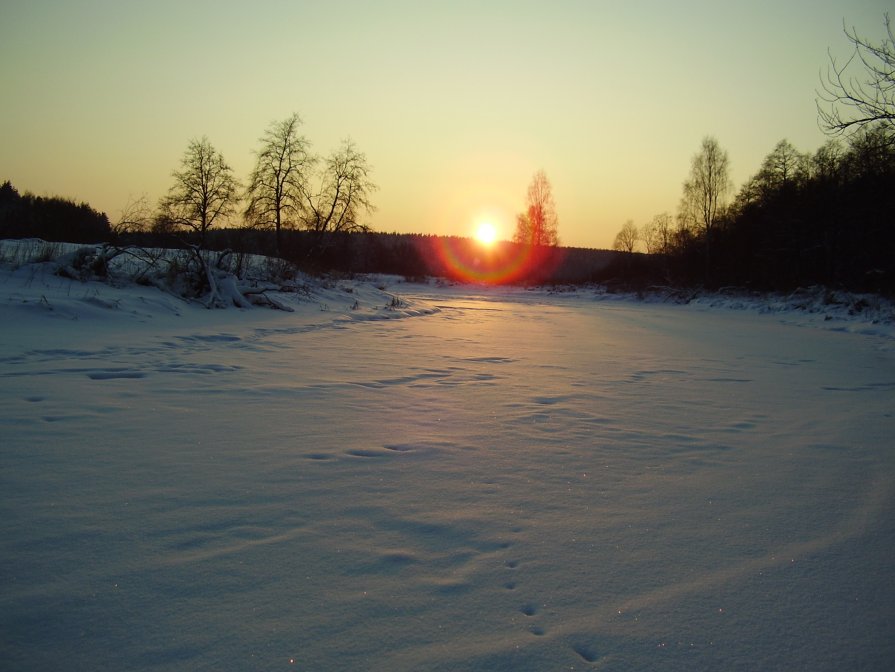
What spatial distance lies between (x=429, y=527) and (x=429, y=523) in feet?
0.11

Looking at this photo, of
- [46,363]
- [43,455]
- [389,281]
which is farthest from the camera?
[389,281]

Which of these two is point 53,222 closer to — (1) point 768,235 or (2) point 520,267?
(1) point 768,235

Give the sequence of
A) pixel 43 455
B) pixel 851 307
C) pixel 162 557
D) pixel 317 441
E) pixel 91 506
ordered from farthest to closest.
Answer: pixel 851 307 < pixel 317 441 < pixel 43 455 < pixel 91 506 < pixel 162 557

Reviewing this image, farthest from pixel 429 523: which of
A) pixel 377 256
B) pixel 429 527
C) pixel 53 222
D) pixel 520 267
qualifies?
pixel 377 256

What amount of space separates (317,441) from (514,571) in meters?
1.51

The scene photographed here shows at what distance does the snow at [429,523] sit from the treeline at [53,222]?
15.0 m

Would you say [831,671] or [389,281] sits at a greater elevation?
[389,281]

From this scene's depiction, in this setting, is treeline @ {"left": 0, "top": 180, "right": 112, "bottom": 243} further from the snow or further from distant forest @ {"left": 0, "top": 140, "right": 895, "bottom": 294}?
the snow

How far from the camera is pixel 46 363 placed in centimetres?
420

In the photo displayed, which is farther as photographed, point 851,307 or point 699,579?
point 851,307

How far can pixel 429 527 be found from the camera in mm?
1843

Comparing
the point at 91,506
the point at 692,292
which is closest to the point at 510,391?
the point at 91,506

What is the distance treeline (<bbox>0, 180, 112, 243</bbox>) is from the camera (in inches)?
642

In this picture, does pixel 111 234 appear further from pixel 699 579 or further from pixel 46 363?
pixel 699 579
